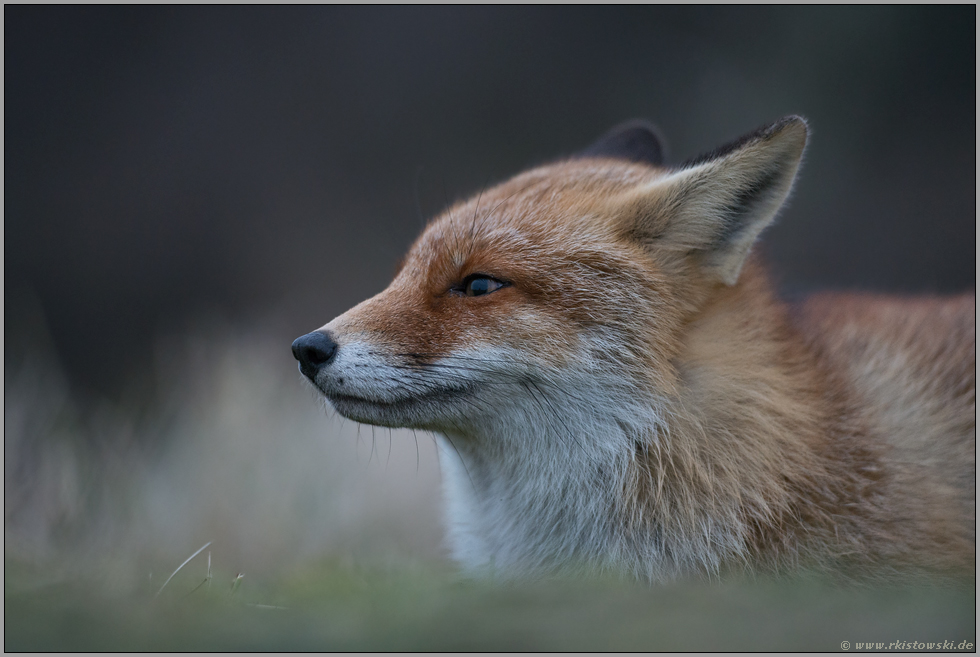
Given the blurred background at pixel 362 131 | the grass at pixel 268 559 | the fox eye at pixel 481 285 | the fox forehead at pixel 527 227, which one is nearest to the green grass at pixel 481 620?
the grass at pixel 268 559

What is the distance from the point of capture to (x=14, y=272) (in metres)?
10.5

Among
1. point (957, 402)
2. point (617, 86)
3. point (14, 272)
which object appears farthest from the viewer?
point (617, 86)

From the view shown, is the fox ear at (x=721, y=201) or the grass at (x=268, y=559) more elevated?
the fox ear at (x=721, y=201)

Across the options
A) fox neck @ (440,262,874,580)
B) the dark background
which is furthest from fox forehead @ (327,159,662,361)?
the dark background

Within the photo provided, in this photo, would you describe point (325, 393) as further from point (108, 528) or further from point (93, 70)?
point (93, 70)

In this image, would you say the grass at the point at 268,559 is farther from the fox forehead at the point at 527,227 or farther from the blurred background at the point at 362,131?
the blurred background at the point at 362,131

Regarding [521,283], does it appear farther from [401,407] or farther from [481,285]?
[401,407]

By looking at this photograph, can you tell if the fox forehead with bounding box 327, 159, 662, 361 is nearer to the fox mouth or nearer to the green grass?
the fox mouth

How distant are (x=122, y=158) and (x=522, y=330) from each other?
33.9 feet

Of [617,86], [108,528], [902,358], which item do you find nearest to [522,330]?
[902,358]

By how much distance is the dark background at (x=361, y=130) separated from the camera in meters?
10.8

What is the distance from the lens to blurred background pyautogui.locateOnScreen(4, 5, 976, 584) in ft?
35.2

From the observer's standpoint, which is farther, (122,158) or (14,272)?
(122,158)

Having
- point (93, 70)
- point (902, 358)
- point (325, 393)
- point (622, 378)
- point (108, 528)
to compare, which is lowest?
point (108, 528)
